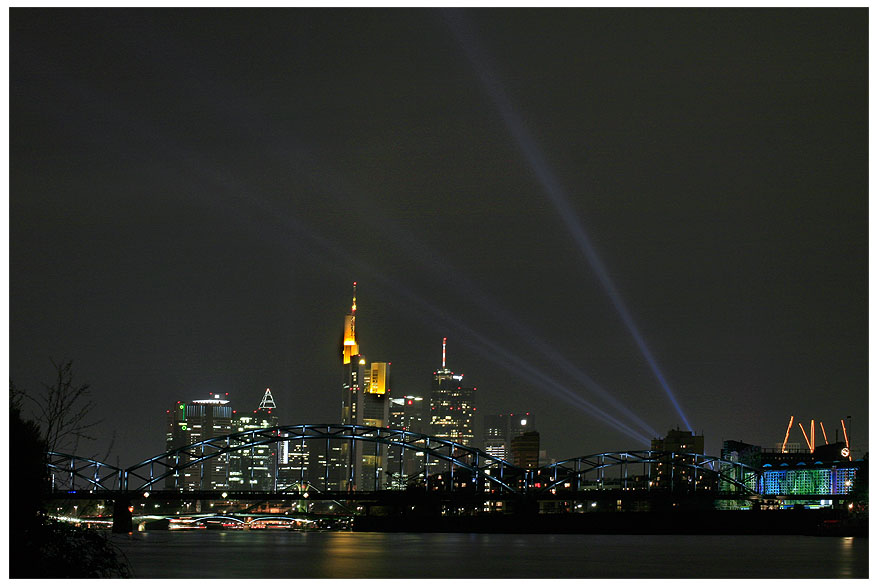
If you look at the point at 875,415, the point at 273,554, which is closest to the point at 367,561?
the point at 273,554

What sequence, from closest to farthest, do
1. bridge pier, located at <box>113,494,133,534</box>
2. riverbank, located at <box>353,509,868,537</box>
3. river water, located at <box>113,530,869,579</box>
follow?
river water, located at <box>113,530,869,579</box> → bridge pier, located at <box>113,494,133,534</box> → riverbank, located at <box>353,509,868,537</box>

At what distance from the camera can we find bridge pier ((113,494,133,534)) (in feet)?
399

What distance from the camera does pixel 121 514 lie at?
121875mm

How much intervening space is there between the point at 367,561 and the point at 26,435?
38.8 meters

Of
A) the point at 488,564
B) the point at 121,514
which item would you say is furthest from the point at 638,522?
the point at 488,564

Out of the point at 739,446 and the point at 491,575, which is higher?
the point at 739,446

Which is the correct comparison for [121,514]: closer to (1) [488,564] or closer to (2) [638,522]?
(2) [638,522]

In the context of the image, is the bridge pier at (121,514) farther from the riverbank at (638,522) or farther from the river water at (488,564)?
the river water at (488,564)

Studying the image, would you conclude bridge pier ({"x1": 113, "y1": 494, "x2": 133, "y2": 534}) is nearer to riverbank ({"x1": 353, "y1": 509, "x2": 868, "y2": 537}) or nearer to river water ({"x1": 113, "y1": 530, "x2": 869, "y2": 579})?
riverbank ({"x1": 353, "y1": 509, "x2": 868, "y2": 537})

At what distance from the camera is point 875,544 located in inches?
849

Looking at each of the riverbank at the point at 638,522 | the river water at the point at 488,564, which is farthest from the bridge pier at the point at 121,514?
the river water at the point at 488,564

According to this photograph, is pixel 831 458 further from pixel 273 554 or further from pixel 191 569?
pixel 191 569

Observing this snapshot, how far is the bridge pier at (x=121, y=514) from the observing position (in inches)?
4785

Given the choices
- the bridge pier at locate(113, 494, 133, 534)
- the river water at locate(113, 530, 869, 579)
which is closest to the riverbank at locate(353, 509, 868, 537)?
the bridge pier at locate(113, 494, 133, 534)
